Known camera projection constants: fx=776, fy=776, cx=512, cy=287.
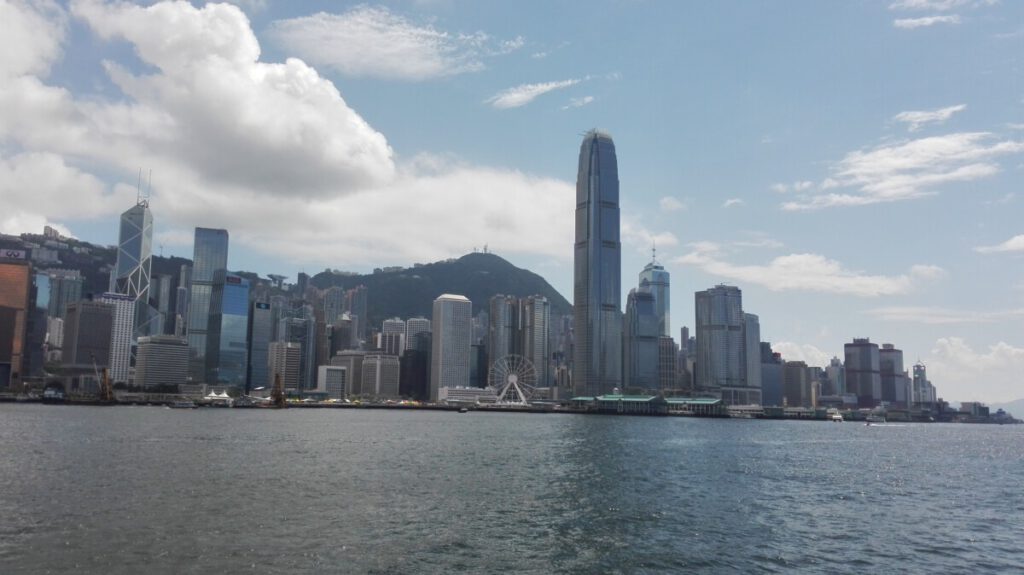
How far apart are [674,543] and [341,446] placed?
68.5 metres

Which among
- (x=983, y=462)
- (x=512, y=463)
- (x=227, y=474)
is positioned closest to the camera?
(x=227, y=474)

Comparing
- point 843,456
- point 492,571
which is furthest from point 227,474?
point 843,456

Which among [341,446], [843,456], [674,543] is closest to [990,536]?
[674,543]

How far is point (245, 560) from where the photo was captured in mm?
37656

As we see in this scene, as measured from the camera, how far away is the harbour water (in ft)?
129

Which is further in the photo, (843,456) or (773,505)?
(843,456)

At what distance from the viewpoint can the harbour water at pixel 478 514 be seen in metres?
39.4

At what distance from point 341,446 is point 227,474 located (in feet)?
122

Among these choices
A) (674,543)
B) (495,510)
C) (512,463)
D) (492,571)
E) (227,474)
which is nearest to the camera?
(492,571)

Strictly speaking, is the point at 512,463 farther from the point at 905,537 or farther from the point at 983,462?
the point at 983,462

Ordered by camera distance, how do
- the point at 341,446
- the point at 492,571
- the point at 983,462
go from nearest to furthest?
the point at 492,571 → the point at 341,446 → the point at 983,462

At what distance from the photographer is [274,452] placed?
92.8 metres

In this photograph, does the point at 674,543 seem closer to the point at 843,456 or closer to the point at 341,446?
the point at 341,446

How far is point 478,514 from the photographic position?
51.5 m
